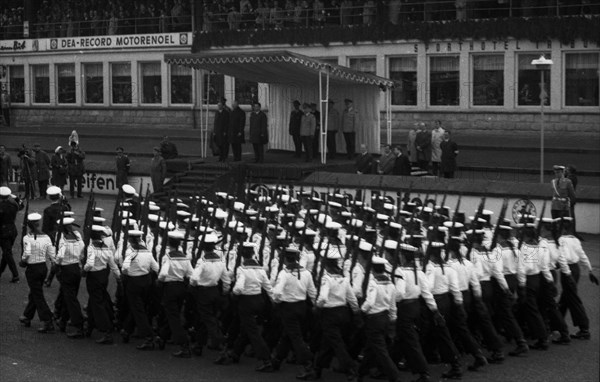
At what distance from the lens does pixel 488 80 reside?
116 ft

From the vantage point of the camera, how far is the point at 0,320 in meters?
16.5

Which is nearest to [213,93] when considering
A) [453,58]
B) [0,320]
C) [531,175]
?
[453,58]

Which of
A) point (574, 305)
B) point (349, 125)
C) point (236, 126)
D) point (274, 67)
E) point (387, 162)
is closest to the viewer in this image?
point (574, 305)

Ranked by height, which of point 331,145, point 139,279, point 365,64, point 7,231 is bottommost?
point 139,279

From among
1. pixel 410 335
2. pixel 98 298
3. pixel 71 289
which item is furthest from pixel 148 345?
pixel 410 335

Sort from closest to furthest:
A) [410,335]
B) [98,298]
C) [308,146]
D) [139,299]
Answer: [410,335] → [139,299] → [98,298] → [308,146]

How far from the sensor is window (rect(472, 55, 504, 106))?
35.2 meters

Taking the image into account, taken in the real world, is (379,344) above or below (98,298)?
below

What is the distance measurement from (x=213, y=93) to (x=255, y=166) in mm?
14104

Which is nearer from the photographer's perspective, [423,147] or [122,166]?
[423,147]

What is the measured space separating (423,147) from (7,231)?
40.9 ft

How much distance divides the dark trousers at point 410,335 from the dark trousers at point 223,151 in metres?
→ 16.2

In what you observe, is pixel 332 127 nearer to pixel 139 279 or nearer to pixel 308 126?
pixel 308 126

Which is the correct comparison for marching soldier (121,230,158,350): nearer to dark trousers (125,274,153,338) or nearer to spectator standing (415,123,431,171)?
dark trousers (125,274,153,338)
